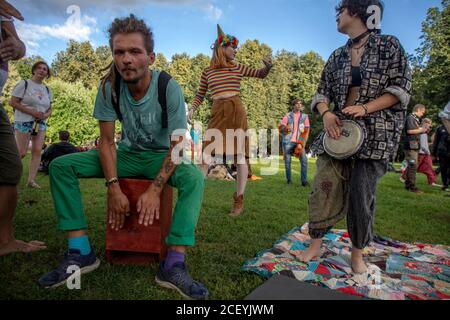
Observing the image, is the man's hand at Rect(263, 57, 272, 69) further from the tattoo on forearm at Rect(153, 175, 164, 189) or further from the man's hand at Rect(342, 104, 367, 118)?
the tattoo on forearm at Rect(153, 175, 164, 189)

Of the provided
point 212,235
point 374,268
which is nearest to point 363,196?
point 374,268

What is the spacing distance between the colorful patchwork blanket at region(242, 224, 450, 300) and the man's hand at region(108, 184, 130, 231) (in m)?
1.07

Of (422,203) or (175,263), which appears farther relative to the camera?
(422,203)

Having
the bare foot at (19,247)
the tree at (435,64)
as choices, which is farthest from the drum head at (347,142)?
the tree at (435,64)

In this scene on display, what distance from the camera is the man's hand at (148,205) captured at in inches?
94.0

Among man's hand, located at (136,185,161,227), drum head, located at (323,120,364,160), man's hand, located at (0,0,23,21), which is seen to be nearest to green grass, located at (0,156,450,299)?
man's hand, located at (136,185,161,227)

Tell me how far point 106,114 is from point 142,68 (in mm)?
493

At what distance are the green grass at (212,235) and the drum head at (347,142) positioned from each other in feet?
3.94

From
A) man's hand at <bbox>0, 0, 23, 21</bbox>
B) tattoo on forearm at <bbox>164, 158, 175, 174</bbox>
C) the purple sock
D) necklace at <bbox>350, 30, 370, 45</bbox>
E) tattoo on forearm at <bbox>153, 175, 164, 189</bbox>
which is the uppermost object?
man's hand at <bbox>0, 0, 23, 21</bbox>

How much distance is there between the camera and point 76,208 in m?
2.49

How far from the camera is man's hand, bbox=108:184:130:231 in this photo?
246cm

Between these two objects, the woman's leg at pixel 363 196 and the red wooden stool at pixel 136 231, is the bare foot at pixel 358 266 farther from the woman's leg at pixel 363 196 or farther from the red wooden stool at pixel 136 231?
the red wooden stool at pixel 136 231
